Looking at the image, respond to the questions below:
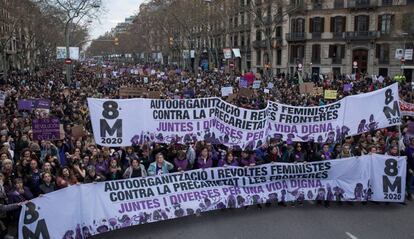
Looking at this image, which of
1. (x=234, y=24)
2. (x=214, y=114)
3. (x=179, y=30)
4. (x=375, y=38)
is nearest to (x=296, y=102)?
(x=214, y=114)

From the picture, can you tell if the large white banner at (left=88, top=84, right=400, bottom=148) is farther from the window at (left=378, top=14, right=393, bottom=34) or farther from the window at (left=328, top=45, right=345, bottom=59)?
the window at (left=328, top=45, right=345, bottom=59)

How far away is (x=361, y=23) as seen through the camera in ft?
163

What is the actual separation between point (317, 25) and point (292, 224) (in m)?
47.5

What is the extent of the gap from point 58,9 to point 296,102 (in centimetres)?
2853

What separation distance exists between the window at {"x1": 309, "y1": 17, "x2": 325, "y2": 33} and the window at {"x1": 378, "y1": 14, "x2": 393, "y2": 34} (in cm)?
638

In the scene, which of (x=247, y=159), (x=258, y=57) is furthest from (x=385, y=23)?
(x=247, y=159)

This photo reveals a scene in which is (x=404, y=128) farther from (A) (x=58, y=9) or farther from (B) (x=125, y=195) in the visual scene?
(A) (x=58, y=9)

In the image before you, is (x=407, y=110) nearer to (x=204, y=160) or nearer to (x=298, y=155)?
(x=298, y=155)

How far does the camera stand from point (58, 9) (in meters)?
39.8

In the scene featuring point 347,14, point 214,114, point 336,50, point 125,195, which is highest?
point 347,14

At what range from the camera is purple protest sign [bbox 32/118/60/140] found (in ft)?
34.4

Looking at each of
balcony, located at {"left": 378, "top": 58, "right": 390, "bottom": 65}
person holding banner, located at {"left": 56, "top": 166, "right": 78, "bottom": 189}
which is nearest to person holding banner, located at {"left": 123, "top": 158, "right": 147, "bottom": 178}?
person holding banner, located at {"left": 56, "top": 166, "right": 78, "bottom": 189}

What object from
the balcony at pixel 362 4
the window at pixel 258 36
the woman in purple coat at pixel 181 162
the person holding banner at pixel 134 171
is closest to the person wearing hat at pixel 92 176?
the person holding banner at pixel 134 171

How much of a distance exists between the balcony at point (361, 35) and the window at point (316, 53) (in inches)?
155
